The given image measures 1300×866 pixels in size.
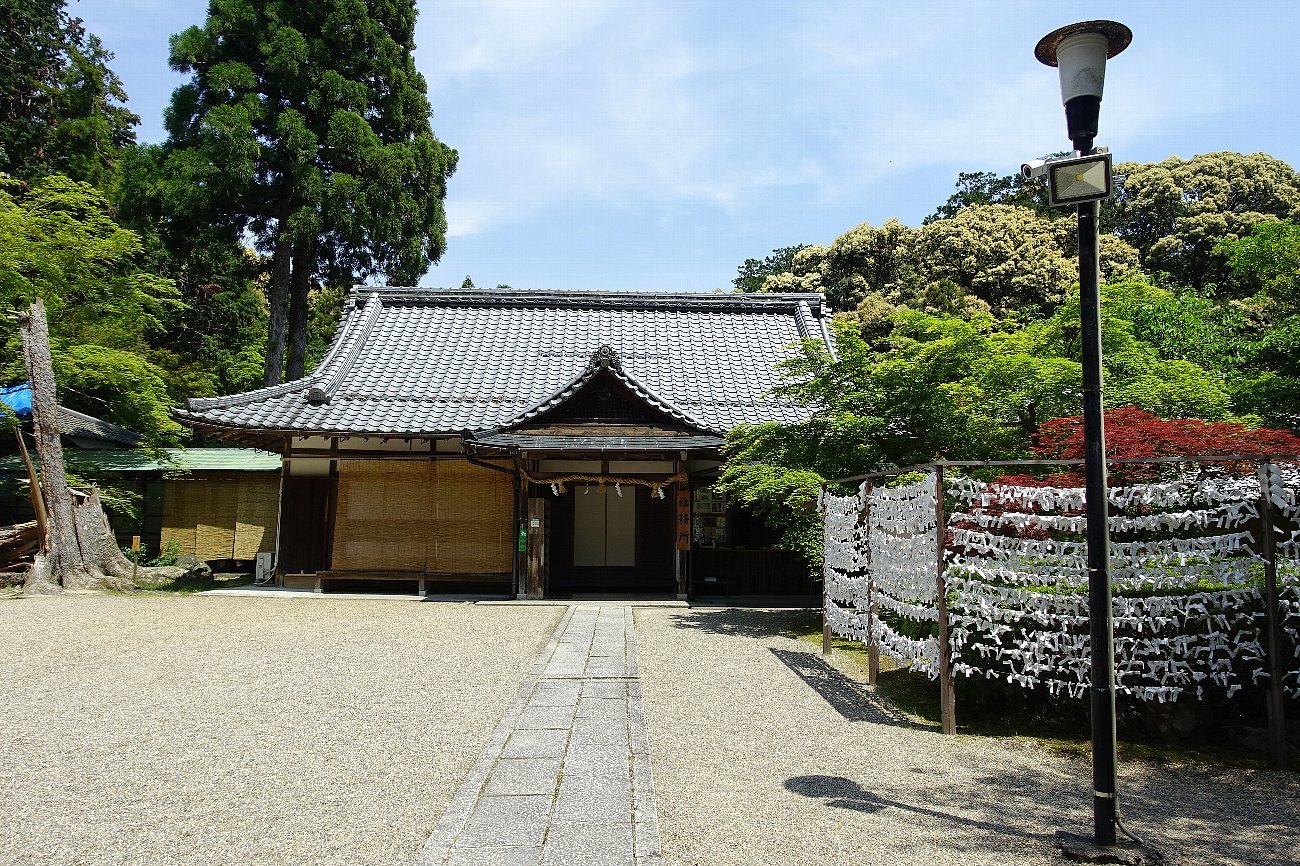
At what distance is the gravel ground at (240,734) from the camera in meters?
3.76

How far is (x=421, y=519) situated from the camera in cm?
1395

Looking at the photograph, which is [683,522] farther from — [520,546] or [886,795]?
[886,795]

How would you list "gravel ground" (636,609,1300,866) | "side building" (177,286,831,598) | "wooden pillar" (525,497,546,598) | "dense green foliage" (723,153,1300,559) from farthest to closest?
"side building" (177,286,831,598) < "wooden pillar" (525,497,546,598) < "dense green foliage" (723,153,1300,559) < "gravel ground" (636,609,1300,866)

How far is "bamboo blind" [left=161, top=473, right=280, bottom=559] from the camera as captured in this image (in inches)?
679

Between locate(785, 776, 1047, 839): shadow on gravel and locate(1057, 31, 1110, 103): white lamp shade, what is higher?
locate(1057, 31, 1110, 103): white lamp shade

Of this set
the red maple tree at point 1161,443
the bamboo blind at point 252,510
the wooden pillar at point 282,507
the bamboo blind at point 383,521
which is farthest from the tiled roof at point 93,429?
the red maple tree at point 1161,443

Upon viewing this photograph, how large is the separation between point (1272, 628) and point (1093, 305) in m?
2.89

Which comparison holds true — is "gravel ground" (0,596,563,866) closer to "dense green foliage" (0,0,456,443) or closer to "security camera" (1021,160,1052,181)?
"security camera" (1021,160,1052,181)

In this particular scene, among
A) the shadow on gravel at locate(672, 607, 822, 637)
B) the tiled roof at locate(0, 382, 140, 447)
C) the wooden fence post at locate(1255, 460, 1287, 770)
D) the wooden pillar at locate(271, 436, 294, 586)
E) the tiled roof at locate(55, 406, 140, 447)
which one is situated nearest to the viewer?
the wooden fence post at locate(1255, 460, 1287, 770)

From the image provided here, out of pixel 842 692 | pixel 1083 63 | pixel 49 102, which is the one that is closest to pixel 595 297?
Answer: pixel 842 692

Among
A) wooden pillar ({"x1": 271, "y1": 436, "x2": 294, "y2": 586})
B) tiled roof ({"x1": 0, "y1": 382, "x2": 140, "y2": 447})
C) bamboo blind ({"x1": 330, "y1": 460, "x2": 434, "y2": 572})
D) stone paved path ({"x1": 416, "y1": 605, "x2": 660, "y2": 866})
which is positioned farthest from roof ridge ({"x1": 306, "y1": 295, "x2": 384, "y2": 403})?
stone paved path ({"x1": 416, "y1": 605, "x2": 660, "y2": 866})

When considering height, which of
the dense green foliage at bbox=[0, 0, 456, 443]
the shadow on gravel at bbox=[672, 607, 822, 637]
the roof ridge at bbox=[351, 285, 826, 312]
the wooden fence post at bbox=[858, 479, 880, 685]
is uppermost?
the dense green foliage at bbox=[0, 0, 456, 443]

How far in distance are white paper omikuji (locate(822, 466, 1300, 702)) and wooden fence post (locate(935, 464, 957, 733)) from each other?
7 cm

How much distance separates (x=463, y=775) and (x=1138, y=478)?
558cm
